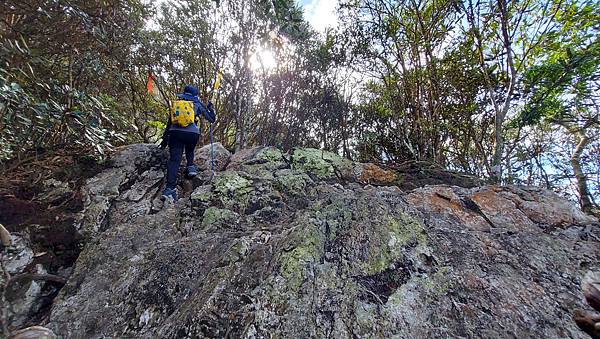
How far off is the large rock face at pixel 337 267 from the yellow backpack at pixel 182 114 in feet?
4.46

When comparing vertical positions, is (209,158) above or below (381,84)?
below

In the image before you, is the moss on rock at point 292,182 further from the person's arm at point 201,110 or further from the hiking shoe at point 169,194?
the person's arm at point 201,110

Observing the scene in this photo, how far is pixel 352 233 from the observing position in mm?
2789

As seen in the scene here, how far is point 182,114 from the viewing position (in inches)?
176

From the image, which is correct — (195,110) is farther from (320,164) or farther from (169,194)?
(320,164)

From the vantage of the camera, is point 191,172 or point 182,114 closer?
point 182,114

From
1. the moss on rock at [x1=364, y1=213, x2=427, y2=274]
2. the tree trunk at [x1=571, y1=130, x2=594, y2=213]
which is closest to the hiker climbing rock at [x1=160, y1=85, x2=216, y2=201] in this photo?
the moss on rock at [x1=364, y1=213, x2=427, y2=274]

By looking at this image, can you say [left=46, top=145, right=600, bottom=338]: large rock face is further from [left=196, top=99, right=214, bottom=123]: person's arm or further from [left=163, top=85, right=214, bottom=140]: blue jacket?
[left=196, top=99, right=214, bottom=123]: person's arm

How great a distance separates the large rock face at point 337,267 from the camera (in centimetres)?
206

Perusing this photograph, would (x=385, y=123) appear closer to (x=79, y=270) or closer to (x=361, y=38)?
(x=361, y=38)

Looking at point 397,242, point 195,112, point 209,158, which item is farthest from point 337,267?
point 209,158

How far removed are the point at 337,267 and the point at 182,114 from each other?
3.43 metres

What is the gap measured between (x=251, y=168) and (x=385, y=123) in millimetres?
5231

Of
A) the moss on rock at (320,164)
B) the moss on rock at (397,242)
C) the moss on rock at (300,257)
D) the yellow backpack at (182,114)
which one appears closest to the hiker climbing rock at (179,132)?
the yellow backpack at (182,114)
